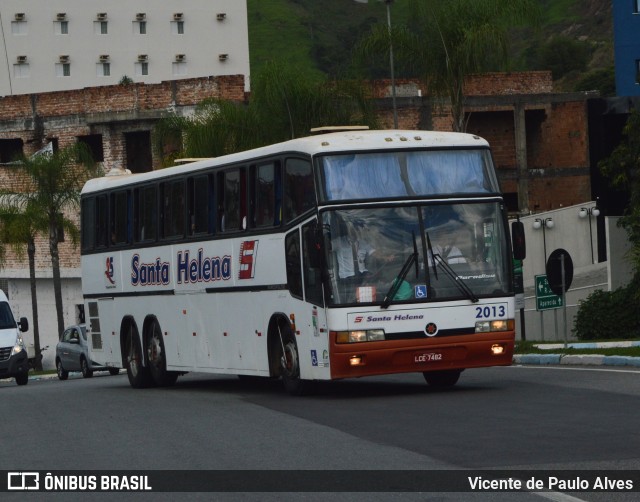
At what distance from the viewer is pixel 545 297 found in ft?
98.4

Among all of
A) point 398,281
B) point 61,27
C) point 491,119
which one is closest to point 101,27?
point 61,27

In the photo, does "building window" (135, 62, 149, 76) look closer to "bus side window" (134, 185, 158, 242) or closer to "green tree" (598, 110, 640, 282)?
"green tree" (598, 110, 640, 282)

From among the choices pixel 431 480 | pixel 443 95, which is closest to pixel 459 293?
pixel 431 480

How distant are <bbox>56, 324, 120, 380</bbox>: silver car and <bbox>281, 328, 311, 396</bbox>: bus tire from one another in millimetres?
21542

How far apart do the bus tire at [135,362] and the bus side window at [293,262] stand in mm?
7069

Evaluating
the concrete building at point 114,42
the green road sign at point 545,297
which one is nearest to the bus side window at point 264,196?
the green road sign at point 545,297

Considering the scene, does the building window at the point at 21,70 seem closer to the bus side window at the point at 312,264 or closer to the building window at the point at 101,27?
the building window at the point at 101,27

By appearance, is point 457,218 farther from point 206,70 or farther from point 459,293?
point 206,70

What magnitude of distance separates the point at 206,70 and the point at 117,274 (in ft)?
310

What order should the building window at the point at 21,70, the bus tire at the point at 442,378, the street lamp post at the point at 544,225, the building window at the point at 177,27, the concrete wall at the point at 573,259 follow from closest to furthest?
the bus tire at the point at 442,378, the concrete wall at the point at 573,259, the street lamp post at the point at 544,225, the building window at the point at 21,70, the building window at the point at 177,27

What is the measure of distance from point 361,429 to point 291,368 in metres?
5.23

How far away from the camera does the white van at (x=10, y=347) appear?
36219 mm

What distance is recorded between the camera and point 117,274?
88.0 feet

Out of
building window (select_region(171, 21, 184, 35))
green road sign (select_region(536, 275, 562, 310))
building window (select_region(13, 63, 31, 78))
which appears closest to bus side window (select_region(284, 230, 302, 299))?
green road sign (select_region(536, 275, 562, 310))
